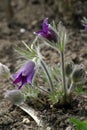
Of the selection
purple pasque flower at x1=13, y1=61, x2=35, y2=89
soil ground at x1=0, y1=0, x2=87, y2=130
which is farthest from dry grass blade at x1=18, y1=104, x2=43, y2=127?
purple pasque flower at x1=13, y1=61, x2=35, y2=89

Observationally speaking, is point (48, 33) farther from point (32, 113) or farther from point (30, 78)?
point (32, 113)

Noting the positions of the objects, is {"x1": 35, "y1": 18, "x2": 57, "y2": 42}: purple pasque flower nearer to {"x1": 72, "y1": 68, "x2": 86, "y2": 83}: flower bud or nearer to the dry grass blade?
{"x1": 72, "y1": 68, "x2": 86, "y2": 83}: flower bud

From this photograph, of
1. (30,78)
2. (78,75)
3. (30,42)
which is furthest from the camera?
(30,42)

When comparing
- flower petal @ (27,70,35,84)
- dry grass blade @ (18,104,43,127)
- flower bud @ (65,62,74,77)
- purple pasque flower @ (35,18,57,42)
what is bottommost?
dry grass blade @ (18,104,43,127)

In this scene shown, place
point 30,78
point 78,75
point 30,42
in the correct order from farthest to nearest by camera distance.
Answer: point 30,42 → point 78,75 → point 30,78

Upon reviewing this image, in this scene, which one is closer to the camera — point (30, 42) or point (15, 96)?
point (15, 96)

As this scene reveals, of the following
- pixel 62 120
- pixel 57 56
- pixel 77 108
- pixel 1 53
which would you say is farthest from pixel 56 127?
pixel 1 53

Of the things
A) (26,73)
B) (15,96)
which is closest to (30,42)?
(15,96)
